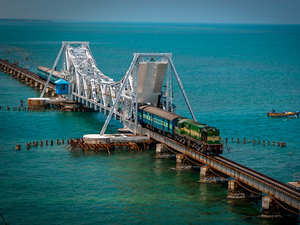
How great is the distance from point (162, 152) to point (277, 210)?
29.4m

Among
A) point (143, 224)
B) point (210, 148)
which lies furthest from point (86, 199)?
point (210, 148)

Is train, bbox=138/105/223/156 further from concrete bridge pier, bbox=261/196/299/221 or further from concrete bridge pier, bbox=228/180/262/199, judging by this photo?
concrete bridge pier, bbox=261/196/299/221

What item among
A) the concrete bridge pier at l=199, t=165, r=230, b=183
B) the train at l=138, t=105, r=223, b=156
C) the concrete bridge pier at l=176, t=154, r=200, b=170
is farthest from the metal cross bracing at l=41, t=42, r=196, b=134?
the concrete bridge pier at l=199, t=165, r=230, b=183

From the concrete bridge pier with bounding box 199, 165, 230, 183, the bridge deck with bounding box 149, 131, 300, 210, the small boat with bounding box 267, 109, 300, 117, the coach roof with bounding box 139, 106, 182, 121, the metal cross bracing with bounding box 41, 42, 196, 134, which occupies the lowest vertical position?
the concrete bridge pier with bounding box 199, 165, 230, 183

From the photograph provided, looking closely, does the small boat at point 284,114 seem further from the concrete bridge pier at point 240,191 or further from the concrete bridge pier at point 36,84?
the concrete bridge pier at point 36,84

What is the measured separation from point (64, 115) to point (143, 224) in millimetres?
67069

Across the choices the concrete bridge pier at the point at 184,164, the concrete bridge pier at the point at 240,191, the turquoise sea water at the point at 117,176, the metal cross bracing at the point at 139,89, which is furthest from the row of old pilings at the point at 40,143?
the concrete bridge pier at the point at 240,191

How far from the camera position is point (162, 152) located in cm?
9144

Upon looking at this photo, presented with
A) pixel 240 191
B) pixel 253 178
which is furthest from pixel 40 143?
pixel 253 178

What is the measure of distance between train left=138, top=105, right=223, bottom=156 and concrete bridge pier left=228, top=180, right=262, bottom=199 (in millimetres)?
9508

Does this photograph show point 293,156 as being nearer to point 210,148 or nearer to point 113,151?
point 210,148

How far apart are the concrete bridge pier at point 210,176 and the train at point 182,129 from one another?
311 centimetres

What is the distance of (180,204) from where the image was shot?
70625 millimetres

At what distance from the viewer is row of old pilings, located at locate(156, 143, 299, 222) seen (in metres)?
65.1
